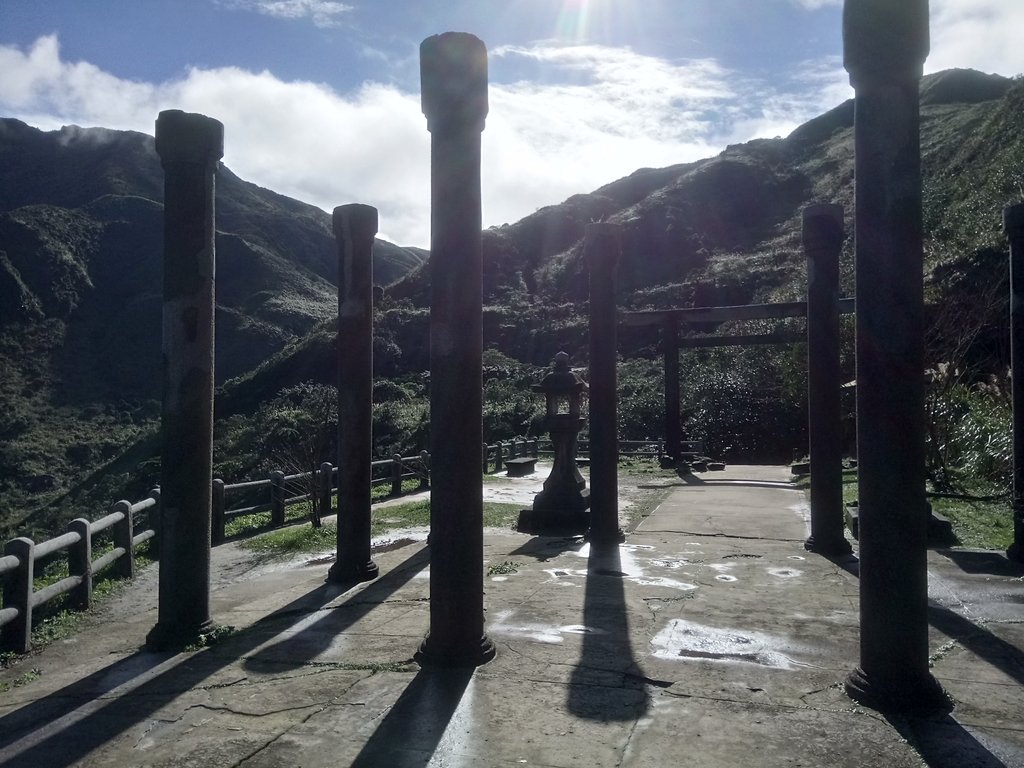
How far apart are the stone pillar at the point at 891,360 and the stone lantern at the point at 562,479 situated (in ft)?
19.5

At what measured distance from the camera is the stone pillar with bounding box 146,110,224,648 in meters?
5.48

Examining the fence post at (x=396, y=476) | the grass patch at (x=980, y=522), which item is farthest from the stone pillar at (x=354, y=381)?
the fence post at (x=396, y=476)

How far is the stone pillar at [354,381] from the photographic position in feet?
23.9

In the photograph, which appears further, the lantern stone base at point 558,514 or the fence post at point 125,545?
the lantern stone base at point 558,514

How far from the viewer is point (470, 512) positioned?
15.5ft

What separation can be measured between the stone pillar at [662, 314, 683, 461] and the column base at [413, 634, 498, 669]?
14734 millimetres

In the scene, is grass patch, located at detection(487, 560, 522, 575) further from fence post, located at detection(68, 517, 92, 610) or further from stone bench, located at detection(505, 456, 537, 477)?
stone bench, located at detection(505, 456, 537, 477)

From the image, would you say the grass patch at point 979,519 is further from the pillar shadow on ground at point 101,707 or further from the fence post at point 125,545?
the fence post at point 125,545

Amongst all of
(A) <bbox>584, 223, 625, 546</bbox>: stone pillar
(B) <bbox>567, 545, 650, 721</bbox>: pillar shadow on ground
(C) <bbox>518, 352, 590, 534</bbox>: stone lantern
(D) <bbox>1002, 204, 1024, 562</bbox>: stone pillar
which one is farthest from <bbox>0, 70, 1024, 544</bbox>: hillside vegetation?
(B) <bbox>567, 545, 650, 721</bbox>: pillar shadow on ground

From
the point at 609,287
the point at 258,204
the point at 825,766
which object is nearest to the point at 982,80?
the point at 258,204

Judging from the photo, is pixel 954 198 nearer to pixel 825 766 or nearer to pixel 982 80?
pixel 825 766

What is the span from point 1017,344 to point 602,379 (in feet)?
12.6

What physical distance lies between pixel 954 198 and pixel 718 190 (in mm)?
39937

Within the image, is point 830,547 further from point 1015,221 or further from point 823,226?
point 1015,221
